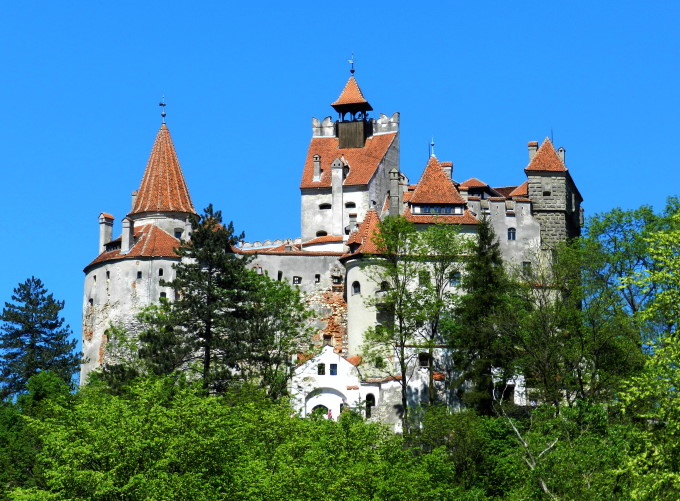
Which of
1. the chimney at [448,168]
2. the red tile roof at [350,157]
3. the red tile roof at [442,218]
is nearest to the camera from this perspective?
the red tile roof at [442,218]

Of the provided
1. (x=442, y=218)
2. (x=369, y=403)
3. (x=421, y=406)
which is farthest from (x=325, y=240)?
(x=421, y=406)

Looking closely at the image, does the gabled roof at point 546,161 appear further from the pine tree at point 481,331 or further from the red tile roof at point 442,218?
the pine tree at point 481,331

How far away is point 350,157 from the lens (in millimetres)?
92750

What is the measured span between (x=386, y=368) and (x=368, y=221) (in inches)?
443

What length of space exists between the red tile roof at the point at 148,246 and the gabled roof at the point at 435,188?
14.4m

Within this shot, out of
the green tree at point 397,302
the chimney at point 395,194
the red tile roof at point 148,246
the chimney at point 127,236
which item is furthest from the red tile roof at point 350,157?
the green tree at point 397,302

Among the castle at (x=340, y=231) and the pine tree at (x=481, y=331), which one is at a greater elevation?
the castle at (x=340, y=231)

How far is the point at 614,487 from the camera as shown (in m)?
37.7

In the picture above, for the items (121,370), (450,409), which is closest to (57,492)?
(121,370)

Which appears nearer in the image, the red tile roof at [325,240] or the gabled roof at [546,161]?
the gabled roof at [546,161]

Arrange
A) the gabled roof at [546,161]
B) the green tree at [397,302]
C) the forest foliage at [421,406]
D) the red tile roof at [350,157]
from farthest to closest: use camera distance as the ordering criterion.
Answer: the red tile roof at [350,157]
the gabled roof at [546,161]
the green tree at [397,302]
the forest foliage at [421,406]

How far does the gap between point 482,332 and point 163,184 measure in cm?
2815

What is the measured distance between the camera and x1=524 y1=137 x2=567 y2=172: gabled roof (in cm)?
8569

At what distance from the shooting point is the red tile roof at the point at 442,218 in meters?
82.0
